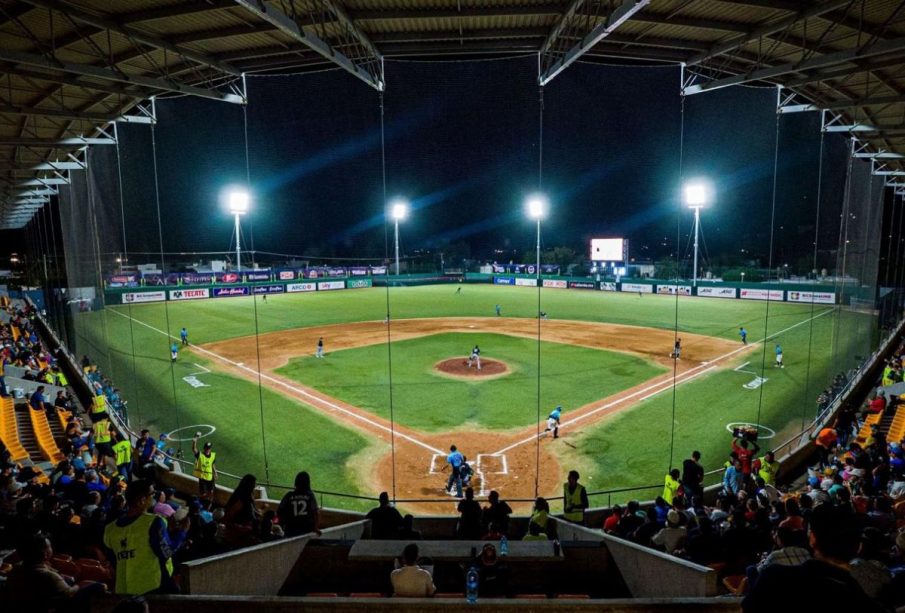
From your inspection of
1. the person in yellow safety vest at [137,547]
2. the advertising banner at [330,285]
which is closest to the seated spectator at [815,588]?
the person in yellow safety vest at [137,547]

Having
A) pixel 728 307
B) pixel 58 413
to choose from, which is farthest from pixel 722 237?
pixel 58 413

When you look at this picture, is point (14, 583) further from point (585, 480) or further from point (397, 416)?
point (397, 416)

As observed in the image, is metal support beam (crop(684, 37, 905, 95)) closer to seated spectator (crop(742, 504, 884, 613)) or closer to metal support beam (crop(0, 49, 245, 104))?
seated spectator (crop(742, 504, 884, 613))

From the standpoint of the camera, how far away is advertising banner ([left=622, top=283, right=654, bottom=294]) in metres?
54.1

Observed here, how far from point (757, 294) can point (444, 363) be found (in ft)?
108

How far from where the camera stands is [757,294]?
4528 centimetres

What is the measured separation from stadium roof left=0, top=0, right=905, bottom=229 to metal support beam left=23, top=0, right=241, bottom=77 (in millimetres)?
22

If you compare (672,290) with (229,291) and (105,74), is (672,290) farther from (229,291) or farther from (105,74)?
(105,74)

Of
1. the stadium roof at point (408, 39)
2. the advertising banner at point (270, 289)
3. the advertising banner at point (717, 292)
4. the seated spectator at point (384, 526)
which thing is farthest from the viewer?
the advertising banner at point (270, 289)

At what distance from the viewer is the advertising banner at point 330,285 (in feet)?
198

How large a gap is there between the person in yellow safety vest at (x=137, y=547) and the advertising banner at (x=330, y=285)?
2280 inches

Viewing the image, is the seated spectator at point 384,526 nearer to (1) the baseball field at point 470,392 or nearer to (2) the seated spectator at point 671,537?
(2) the seated spectator at point 671,537

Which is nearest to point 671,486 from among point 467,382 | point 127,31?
point 467,382

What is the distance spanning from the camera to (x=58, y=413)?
1511 cm
